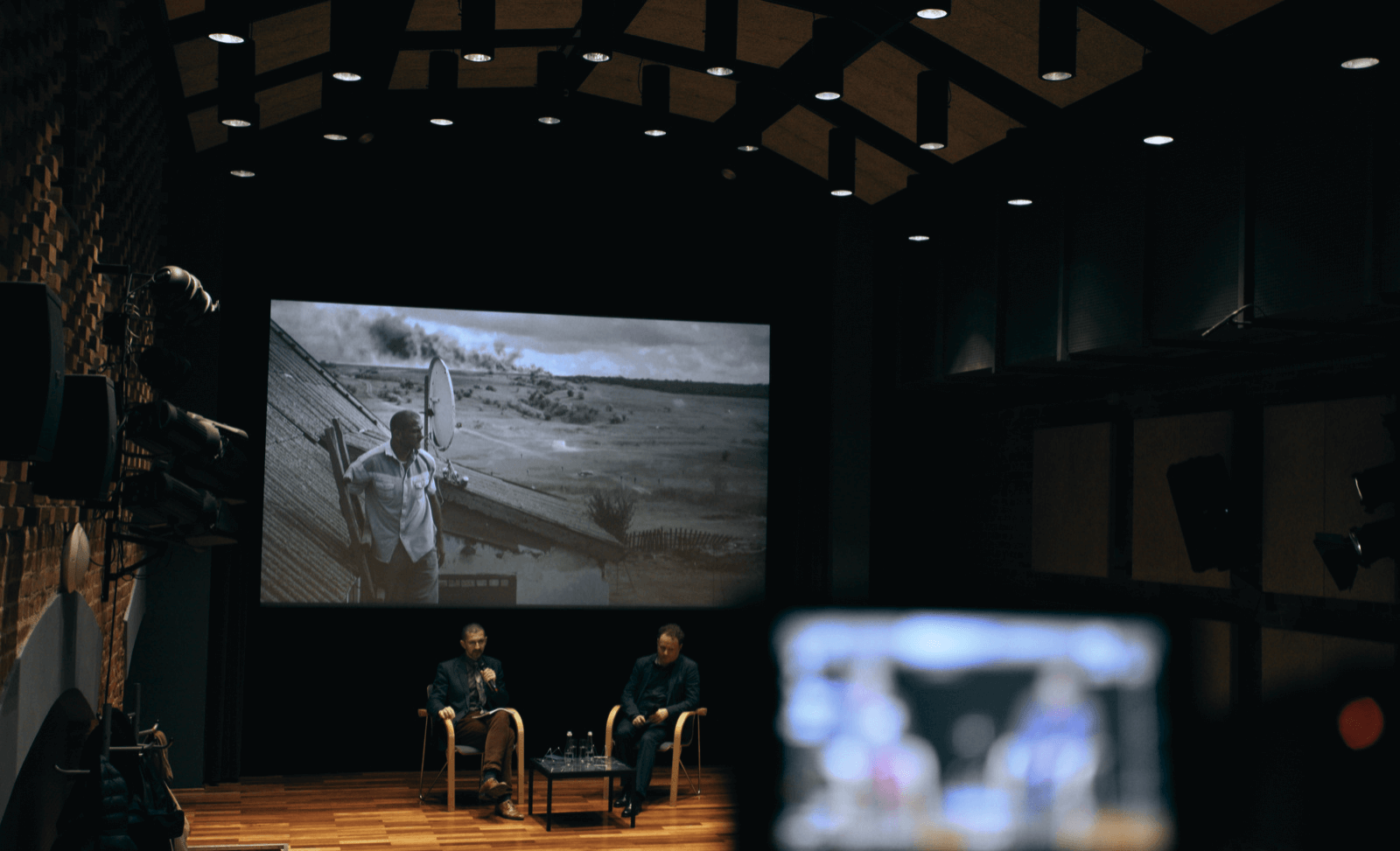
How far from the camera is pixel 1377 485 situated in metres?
4.93

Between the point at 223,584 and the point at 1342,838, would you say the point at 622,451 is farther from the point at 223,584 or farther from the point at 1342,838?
the point at 1342,838

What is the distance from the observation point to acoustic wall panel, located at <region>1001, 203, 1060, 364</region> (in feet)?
23.0

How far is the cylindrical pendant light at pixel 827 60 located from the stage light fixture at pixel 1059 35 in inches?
32.1

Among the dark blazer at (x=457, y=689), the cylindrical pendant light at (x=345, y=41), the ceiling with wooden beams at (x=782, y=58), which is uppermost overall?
the ceiling with wooden beams at (x=782, y=58)

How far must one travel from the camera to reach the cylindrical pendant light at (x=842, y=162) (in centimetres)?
661

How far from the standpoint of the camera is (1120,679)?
4.59 ft

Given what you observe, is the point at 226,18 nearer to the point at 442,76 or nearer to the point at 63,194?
the point at 63,194

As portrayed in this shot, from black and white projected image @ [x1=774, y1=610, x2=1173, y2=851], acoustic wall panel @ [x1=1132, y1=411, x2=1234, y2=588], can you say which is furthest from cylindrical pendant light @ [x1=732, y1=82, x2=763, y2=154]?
black and white projected image @ [x1=774, y1=610, x2=1173, y2=851]

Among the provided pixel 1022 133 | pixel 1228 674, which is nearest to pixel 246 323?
pixel 1022 133

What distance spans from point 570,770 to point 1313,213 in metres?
4.70

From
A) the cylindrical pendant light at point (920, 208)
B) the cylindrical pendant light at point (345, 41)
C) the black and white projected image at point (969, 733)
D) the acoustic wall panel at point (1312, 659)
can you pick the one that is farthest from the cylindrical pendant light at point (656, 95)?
the black and white projected image at point (969, 733)

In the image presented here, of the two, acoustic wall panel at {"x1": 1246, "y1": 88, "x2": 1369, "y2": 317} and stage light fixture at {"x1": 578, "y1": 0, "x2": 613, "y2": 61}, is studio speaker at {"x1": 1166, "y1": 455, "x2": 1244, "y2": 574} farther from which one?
stage light fixture at {"x1": 578, "y1": 0, "x2": 613, "y2": 61}

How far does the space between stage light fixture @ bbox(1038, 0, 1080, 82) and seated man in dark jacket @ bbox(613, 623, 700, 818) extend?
455 cm

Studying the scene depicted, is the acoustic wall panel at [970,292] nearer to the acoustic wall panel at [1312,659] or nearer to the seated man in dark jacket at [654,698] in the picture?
the acoustic wall panel at [1312,659]
